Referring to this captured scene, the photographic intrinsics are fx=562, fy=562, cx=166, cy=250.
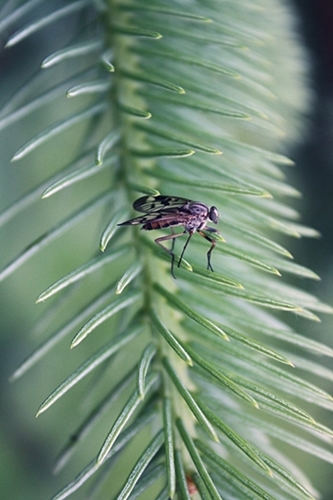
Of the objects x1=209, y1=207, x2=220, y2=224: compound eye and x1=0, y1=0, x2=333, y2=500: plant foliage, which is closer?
x1=0, y1=0, x2=333, y2=500: plant foliage

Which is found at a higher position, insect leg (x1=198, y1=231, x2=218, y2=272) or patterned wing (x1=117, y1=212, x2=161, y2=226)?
patterned wing (x1=117, y1=212, x2=161, y2=226)

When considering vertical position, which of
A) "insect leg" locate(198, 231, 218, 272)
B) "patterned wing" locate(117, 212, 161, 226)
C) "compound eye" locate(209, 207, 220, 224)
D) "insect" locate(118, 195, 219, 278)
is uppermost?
"patterned wing" locate(117, 212, 161, 226)

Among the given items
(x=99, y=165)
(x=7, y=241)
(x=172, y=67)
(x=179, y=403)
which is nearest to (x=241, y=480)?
(x=179, y=403)
